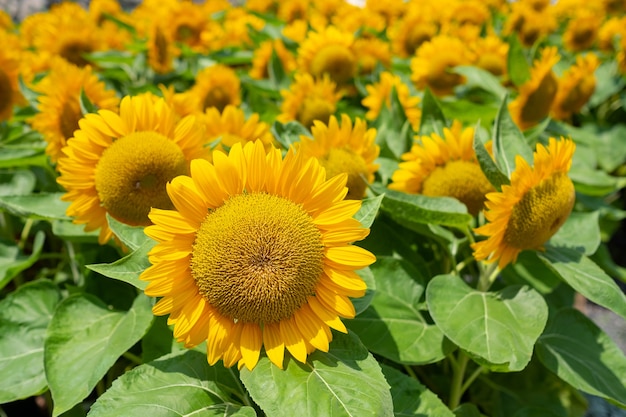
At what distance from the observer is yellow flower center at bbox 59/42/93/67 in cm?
345

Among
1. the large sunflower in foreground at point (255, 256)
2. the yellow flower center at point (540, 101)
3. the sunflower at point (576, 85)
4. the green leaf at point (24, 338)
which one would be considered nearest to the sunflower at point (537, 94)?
the yellow flower center at point (540, 101)

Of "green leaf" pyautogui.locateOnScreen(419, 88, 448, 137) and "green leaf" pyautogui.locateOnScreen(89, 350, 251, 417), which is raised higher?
"green leaf" pyautogui.locateOnScreen(419, 88, 448, 137)

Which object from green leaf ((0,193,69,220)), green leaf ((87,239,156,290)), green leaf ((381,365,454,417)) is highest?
green leaf ((87,239,156,290))

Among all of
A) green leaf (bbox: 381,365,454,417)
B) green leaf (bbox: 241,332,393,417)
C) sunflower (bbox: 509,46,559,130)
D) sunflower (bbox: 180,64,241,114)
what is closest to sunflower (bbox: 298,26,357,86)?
sunflower (bbox: 180,64,241,114)

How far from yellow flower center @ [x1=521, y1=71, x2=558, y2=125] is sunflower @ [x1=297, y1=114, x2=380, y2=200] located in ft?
3.66

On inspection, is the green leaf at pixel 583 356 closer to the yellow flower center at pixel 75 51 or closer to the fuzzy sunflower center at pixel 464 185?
the fuzzy sunflower center at pixel 464 185

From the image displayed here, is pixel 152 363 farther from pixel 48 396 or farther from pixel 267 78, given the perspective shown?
pixel 267 78

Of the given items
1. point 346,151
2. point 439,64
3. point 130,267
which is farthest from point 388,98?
point 130,267

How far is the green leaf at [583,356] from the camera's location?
1.66m

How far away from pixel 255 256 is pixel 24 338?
1163 mm

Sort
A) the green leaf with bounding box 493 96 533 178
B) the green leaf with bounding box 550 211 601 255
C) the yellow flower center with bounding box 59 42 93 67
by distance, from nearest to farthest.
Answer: the green leaf with bounding box 493 96 533 178, the green leaf with bounding box 550 211 601 255, the yellow flower center with bounding box 59 42 93 67

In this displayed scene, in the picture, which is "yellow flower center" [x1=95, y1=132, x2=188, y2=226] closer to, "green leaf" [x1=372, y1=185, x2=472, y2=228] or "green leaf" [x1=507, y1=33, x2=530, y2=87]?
"green leaf" [x1=372, y1=185, x2=472, y2=228]

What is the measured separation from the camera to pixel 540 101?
2.66 meters

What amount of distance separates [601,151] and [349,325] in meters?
2.75
